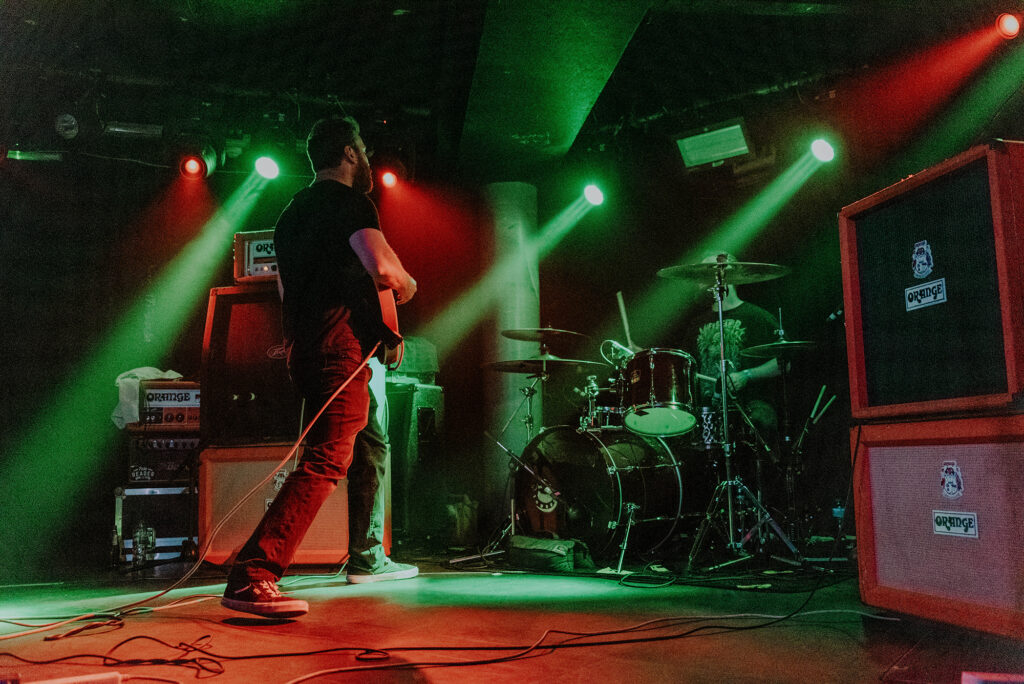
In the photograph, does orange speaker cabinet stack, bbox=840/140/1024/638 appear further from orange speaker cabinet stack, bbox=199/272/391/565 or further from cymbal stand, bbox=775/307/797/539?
orange speaker cabinet stack, bbox=199/272/391/565

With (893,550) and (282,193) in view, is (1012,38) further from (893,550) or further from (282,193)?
(282,193)

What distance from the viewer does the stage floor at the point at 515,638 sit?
2041 mm

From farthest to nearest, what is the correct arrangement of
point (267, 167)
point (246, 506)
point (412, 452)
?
point (267, 167)
point (412, 452)
point (246, 506)

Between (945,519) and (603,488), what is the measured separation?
2.73 m

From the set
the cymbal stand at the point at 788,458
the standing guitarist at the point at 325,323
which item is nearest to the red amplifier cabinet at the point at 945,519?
the standing guitarist at the point at 325,323

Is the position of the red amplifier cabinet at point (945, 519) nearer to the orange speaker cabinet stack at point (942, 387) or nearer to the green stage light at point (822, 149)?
the orange speaker cabinet stack at point (942, 387)

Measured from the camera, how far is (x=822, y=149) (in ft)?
20.4

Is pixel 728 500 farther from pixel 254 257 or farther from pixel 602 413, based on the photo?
pixel 254 257

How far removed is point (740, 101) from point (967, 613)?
198 inches

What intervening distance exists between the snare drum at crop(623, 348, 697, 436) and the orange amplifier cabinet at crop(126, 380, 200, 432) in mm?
3357

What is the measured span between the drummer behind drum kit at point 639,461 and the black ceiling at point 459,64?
1.79 meters

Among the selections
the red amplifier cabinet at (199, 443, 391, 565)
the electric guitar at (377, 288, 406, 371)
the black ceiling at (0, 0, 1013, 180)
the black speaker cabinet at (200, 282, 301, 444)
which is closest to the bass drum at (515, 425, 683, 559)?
the red amplifier cabinet at (199, 443, 391, 565)

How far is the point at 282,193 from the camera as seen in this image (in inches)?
300

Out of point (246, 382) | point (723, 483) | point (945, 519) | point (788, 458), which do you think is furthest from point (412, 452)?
point (945, 519)
